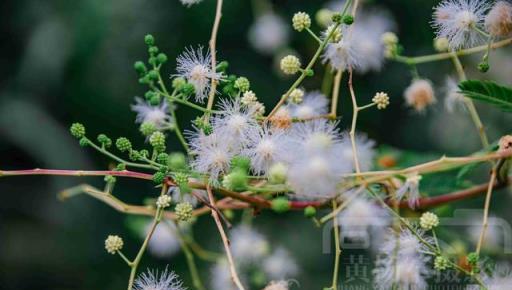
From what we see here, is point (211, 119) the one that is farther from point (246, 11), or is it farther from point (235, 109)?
point (246, 11)

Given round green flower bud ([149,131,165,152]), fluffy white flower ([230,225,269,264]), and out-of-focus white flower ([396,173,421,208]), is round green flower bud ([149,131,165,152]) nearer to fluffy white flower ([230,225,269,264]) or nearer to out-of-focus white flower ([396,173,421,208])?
out-of-focus white flower ([396,173,421,208])

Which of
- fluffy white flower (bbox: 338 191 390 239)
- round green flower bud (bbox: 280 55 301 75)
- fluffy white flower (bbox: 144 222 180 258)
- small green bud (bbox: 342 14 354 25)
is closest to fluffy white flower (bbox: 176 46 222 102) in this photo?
round green flower bud (bbox: 280 55 301 75)

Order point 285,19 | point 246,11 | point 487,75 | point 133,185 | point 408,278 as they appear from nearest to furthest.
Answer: point 408,278
point 487,75
point 285,19
point 246,11
point 133,185

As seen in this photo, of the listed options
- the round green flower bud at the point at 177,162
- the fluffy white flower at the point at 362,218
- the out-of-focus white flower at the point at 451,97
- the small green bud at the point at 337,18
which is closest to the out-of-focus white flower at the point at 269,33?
the out-of-focus white flower at the point at 451,97

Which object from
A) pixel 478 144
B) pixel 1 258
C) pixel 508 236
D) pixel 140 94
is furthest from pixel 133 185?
pixel 508 236

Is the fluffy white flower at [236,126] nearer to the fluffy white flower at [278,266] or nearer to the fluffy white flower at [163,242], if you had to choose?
the fluffy white flower at [278,266]

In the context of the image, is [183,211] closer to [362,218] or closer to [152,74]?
[152,74]
